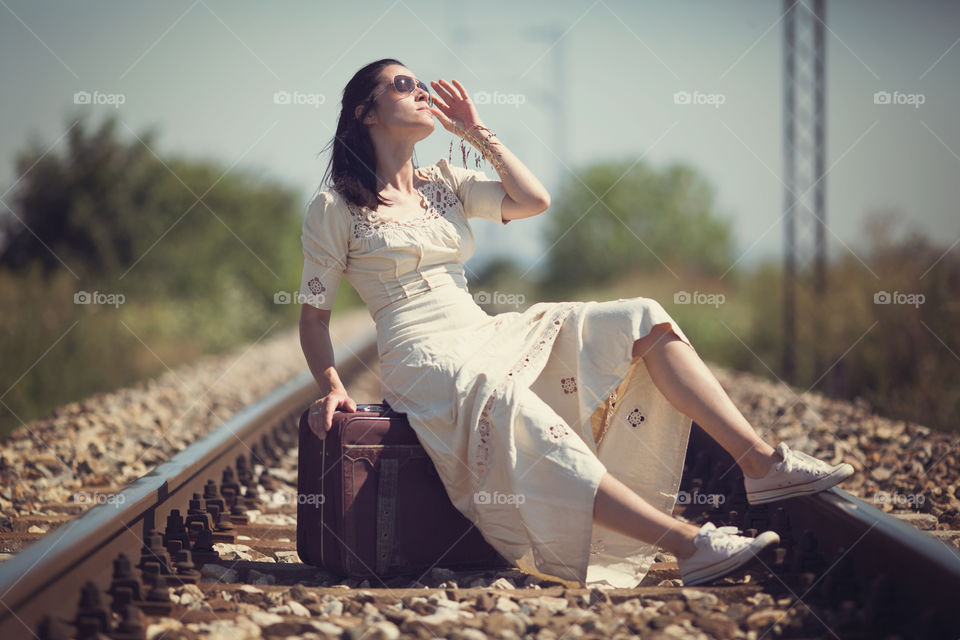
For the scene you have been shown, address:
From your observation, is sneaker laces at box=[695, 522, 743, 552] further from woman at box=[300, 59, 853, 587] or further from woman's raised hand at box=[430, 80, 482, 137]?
woman's raised hand at box=[430, 80, 482, 137]

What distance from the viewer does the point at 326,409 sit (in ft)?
10.0

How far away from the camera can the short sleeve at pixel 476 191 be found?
3494 millimetres

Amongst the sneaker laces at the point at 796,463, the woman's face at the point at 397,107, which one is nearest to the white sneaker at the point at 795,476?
the sneaker laces at the point at 796,463

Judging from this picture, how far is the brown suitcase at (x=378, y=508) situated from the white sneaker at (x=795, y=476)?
93 cm

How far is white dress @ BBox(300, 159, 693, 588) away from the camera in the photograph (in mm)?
2857

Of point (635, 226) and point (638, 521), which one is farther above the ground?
point (635, 226)

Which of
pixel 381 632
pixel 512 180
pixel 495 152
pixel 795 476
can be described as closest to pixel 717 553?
pixel 795 476

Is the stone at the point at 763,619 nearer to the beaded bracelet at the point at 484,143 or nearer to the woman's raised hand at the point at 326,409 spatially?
the woman's raised hand at the point at 326,409

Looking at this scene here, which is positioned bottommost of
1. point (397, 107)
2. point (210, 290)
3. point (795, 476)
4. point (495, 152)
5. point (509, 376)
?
point (795, 476)

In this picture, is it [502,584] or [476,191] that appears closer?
[502,584]

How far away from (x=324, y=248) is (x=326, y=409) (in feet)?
1.85

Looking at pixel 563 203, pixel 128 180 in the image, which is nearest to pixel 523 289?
pixel 563 203

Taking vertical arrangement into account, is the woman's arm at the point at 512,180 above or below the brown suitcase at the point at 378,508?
above

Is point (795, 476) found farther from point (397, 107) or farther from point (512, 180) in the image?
point (397, 107)
